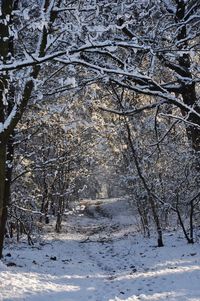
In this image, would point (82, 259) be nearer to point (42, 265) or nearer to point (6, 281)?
point (42, 265)

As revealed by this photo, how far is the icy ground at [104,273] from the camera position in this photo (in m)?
9.55

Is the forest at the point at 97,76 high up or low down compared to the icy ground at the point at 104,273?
up

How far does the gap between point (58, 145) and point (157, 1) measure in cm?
1794

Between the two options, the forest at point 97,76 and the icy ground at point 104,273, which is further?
the icy ground at point 104,273

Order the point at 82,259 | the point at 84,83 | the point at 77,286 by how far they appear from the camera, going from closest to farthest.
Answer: the point at 84,83 → the point at 77,286 → the point at 82,259

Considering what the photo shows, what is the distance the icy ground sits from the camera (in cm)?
955

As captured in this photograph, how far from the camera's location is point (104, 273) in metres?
13.4

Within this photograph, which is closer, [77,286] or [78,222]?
[77,286]

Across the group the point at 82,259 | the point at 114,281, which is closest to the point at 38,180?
the point at 82,259

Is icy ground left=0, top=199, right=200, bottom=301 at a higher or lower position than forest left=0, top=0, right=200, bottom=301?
lower

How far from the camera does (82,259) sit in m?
17.3

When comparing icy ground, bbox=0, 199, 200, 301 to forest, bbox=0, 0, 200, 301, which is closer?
forest, bbox=0, 0, 200, 301

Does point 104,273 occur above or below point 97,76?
below

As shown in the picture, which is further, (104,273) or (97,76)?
(104,273)
